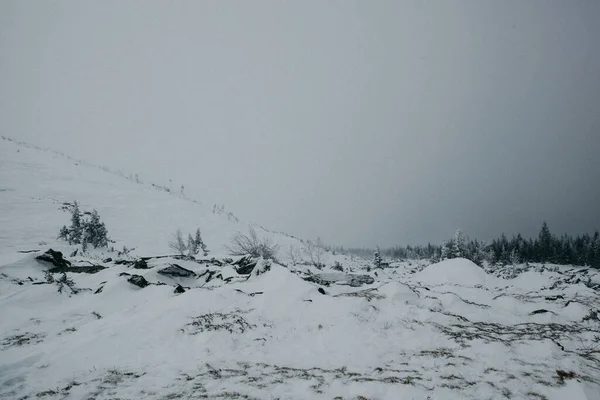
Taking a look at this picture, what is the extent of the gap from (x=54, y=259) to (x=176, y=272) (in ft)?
22.6

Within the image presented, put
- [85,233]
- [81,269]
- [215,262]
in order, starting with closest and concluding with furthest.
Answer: [81,269] → [215,262] → [85,233]

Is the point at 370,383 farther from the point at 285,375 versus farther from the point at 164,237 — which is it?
the point at 164,237

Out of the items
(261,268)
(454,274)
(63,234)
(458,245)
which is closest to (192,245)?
(63,234)

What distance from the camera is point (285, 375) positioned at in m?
6.30

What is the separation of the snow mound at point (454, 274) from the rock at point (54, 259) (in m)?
27.5

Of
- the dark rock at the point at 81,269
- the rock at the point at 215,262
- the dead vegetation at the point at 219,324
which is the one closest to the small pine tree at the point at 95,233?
the dark rock at the point at 81,269

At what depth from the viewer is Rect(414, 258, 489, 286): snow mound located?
88.5 ft

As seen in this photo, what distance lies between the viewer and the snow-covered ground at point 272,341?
5.56m

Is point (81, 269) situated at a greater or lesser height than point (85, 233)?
lesser

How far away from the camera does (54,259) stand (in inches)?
648

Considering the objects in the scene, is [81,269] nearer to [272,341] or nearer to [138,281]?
[138,281]

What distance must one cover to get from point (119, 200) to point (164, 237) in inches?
546

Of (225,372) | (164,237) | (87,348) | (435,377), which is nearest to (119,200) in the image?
(164,237)

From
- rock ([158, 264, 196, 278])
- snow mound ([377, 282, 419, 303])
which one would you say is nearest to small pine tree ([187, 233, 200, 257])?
rock ([158, 264, 196, 278])
